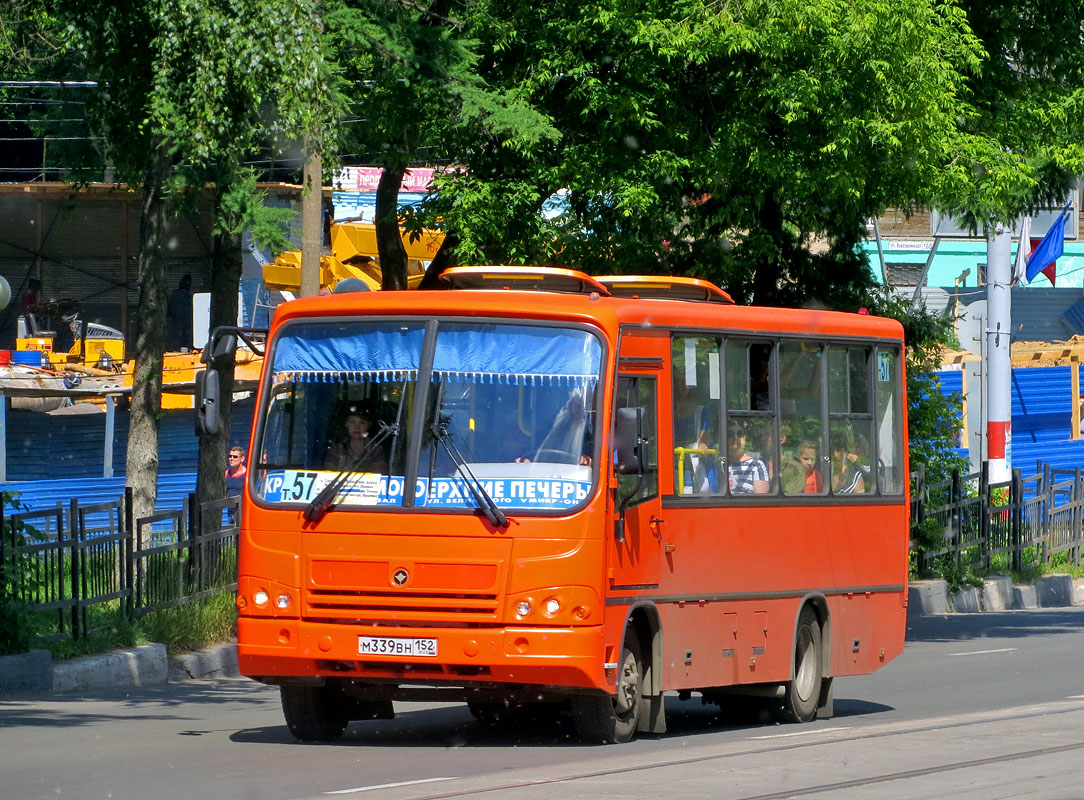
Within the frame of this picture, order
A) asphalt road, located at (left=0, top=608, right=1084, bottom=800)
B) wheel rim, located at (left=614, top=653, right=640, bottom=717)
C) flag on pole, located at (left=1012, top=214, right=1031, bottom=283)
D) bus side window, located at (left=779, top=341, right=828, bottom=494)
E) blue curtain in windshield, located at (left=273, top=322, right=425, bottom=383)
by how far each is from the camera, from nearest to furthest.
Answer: asphalt road, located at (left=0, top=608, right=1084, bottom=800) < blue curtain in windshield, located at (left=273, top=322, right=425, bottom=383) < wheel rim, located at (left=614, top=653, right=640, bottom=717) < bus side window, located at (left=779, top=341, right=828, bottom=494) < flag on pole, located at (left=1012, top=214, right=1031, bottom=283)

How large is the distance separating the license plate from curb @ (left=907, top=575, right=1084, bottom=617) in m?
14.0

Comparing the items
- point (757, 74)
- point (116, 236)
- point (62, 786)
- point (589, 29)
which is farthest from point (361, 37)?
point (116, 236)

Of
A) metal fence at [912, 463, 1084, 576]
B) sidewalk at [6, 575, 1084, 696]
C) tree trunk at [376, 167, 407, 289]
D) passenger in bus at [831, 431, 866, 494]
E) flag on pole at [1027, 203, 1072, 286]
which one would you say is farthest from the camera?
flag on pole at [1027, 203, 1072, 286]

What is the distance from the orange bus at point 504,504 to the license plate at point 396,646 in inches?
0.5

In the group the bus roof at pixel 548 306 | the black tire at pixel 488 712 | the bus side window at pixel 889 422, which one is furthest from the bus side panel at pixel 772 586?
the black tire at pixel 488 712

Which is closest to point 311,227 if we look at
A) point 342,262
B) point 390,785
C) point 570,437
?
point 570,437

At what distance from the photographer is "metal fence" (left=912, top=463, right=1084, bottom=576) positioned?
79.6ft

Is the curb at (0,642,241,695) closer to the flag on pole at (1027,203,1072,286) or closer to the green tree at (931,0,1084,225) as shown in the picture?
the green tree at (931,0,1084,225)

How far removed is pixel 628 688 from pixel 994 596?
16113mm

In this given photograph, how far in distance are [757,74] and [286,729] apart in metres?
9.58

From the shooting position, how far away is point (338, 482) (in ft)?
32.5

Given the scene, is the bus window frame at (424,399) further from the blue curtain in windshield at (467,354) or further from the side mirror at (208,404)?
the side mirror at (208,404)

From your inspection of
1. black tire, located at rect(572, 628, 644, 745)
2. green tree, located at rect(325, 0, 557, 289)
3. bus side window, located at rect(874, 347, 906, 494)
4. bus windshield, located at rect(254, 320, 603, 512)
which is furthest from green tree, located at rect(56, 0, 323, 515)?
bus side window, located at rect(874, 347, 906, 494)

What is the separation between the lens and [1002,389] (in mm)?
26797
